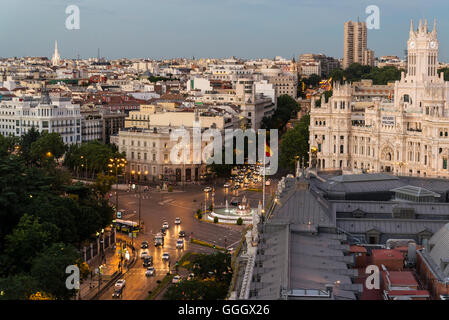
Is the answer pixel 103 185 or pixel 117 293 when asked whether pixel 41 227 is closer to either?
pixel 117 293

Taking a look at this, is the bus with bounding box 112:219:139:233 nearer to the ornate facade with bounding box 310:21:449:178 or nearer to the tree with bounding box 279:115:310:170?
the ornate facade with bounding box 310:21:449:178

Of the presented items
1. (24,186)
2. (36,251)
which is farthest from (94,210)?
(36,251)

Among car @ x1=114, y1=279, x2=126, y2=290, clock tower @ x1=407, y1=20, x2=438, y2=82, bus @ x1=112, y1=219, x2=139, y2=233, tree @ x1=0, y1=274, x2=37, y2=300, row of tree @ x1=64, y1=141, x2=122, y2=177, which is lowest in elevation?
car @ x1=114, y1=279, x2=126, y2=290

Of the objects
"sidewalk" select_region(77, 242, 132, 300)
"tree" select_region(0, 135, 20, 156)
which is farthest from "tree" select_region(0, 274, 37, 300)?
"tree" select_region(0, 135, 20, 156)

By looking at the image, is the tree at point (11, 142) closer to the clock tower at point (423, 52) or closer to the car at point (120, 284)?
the car at point (120, 284)

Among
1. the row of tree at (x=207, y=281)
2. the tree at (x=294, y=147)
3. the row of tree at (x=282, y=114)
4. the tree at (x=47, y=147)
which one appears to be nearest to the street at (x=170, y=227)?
the row of tree at (x=207, y=281)

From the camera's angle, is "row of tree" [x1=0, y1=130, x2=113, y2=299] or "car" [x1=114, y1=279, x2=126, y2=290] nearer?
"row of tree" [x1=0, y1=130, x2=113, y2=299]

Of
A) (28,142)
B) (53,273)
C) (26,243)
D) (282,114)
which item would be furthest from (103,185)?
(282,114)

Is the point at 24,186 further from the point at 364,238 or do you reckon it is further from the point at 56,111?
the point at 56,111
